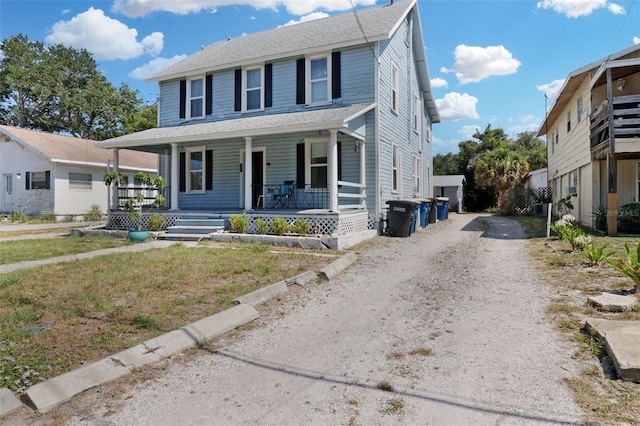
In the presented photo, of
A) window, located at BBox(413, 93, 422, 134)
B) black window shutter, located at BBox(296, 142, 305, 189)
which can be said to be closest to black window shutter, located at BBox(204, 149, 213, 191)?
black window shutter, located at BBox(296, 142, 305, 189)

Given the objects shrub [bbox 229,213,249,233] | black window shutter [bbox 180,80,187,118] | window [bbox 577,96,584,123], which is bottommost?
shrub [bbox 229,213,249,233]

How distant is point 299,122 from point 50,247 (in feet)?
25.0

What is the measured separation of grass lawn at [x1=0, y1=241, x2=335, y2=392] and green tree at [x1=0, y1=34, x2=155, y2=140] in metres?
29.9

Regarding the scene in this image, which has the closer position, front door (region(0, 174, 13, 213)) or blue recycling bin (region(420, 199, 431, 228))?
blue recycling bin (region(420, 199, 431, 228))

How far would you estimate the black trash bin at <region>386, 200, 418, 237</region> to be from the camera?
1267 centimetres

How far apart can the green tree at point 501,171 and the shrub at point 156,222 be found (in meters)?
23.8

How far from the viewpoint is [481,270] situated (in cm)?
768

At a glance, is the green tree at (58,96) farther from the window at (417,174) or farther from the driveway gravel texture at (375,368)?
the driveway gravel texture at (375,368)

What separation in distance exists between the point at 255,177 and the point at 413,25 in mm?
10117

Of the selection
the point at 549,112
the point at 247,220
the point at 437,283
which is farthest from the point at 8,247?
the point at 549,112

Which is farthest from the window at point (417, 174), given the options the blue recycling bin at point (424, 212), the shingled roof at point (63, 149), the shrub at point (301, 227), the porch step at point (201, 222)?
the shingled roof at point (63, 149)

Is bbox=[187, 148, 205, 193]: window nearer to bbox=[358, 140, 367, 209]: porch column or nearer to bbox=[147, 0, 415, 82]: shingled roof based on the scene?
bbox=[147, 0, 415, 82]: shingled roof

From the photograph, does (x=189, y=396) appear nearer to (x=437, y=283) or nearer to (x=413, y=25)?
(x=437, y=283)

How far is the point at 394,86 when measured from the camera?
1536cm
